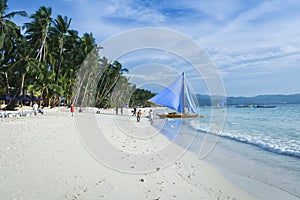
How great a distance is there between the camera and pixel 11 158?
19.3 feet

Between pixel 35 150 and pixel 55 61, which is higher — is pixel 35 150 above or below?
below

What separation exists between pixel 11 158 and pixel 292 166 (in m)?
8.82

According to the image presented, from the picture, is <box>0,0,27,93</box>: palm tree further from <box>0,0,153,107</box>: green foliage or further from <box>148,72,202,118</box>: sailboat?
<box>148,72,202,118</box>: sailboat

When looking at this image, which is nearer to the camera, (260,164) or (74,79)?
(260,164)

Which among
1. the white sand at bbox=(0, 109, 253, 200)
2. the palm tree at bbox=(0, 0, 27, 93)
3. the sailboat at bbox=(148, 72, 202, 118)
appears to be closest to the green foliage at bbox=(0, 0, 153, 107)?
the palm tree at bbox=(0, 0, 27, 93)

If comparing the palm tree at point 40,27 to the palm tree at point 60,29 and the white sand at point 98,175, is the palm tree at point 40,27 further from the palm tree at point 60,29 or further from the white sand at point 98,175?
the white sand at point 98,175

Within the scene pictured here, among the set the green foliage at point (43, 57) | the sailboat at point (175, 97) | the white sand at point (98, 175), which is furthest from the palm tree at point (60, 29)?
the white sand at point (98, 175)

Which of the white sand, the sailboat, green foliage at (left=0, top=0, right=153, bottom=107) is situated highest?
green foliage at (left=0, top=0, right=153, bottom=107)

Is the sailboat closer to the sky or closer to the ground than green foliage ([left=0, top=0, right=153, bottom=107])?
closer to the ground

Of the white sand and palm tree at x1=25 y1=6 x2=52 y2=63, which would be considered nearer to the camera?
the white sand

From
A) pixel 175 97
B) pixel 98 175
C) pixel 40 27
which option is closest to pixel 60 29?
pixel 40 27

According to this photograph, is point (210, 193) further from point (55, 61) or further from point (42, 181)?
point (55, 61)

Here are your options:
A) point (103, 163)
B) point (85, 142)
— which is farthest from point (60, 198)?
point (85, 142)

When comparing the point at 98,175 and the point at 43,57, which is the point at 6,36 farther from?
the point at 98,175
